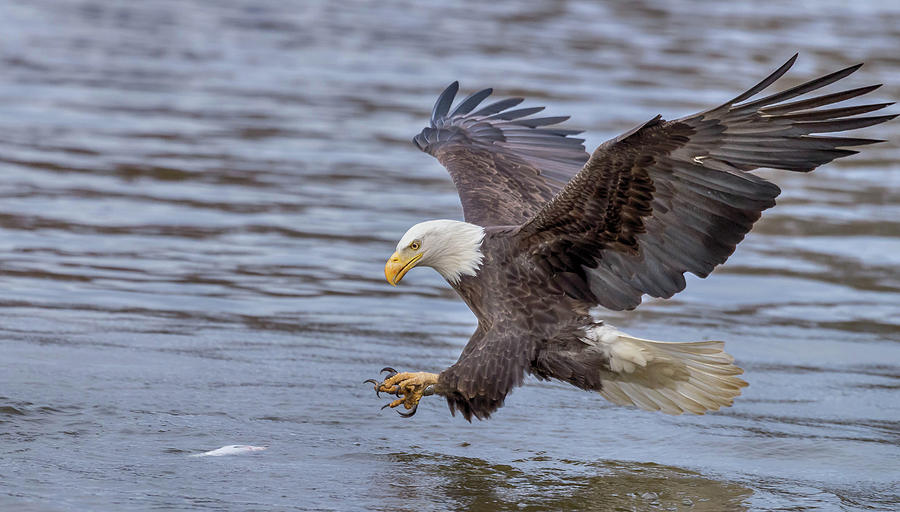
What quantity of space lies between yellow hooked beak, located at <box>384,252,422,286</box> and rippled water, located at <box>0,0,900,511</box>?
55 centimetres

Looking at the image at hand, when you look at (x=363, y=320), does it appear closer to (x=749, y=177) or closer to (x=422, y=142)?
(x=422, y=142)

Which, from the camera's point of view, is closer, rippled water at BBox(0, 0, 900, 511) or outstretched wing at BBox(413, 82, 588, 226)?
rippled water at BBox(0, 0, 900, 511)

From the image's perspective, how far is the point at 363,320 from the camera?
20.9ft

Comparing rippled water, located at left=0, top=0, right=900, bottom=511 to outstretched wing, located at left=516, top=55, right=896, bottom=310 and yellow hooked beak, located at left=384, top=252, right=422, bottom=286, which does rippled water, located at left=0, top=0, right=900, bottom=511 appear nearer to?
yellow hooked beak, located at left=384, top=252, right=422, bottom=286

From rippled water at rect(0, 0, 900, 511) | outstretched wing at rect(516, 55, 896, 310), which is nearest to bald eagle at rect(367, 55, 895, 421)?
outstretched wing at rect(516, 55, 896, 310)

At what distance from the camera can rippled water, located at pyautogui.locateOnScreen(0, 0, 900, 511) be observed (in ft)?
14.6

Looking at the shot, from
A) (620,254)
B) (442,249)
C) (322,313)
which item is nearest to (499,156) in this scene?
(322,313)

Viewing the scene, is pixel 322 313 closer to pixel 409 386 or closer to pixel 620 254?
pixel 409 386

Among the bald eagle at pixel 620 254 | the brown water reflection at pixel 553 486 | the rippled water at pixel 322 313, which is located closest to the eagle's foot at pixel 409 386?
the bald eagle at pixel 620 254

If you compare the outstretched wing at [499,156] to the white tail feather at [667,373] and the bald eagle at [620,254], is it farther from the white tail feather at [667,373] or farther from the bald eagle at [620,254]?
the white tail feather at [667,373]

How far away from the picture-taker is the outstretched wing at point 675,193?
4211mm

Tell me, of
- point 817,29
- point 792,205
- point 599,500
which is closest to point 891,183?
point 792,205

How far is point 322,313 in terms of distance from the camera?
6434mm

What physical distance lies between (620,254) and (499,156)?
1556 millimetres
